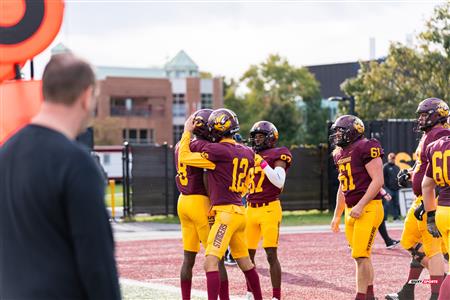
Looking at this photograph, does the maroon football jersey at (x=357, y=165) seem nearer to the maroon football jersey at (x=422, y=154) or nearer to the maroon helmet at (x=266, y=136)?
the maroon football jersey at (x=422, y=154)

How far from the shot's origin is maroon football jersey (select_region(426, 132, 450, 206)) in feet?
24.3

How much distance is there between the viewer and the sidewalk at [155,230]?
62.4 feet

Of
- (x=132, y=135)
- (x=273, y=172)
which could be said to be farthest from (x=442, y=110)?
(x=132, y=135)

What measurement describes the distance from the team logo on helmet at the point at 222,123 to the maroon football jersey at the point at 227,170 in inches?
5.9

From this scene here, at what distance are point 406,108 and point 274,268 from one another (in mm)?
27893

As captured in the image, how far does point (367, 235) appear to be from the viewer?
28.0ft

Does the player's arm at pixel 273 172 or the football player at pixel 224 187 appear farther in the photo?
the player's arm at pixel 273 172

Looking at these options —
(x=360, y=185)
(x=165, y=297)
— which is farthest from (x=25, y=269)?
(x=165, y=297)

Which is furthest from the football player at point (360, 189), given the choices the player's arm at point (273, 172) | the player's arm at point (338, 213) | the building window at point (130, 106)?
the building window at point (130, 106)

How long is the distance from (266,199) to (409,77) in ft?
91.7

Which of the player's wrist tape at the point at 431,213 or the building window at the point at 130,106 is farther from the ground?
the building window at the point at 130,106

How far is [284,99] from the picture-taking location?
72.8 m

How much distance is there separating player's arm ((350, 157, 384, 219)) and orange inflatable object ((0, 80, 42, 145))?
4.82 metres

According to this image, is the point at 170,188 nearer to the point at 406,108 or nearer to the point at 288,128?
the point at 406,108
